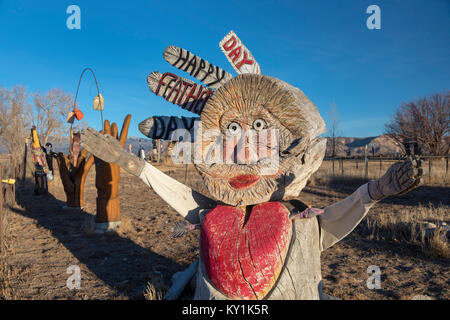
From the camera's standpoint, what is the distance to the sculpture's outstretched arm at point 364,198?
136cm

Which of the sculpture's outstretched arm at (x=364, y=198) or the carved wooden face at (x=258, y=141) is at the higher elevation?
the carved wooden face at (x=258, y=141)

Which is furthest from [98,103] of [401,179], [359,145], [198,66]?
[359,145]

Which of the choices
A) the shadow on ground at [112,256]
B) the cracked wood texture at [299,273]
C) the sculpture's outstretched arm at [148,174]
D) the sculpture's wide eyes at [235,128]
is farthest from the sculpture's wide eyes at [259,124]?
the shadow on ground at [112,256]

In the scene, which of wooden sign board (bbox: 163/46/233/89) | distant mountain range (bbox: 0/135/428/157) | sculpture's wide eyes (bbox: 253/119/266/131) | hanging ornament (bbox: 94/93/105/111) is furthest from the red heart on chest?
distant mountain range (bbox: 0/135/428/157)

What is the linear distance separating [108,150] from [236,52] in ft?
5.14

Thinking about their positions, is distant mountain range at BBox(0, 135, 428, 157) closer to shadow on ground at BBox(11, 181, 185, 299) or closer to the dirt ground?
the dirt ground

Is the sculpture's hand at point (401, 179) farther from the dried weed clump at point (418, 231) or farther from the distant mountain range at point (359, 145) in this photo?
the distant mountain range at point (359, 145)

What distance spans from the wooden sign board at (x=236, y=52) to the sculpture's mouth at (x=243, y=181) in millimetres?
1339

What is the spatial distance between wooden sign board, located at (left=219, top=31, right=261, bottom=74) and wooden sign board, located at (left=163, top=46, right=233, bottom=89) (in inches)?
7.1

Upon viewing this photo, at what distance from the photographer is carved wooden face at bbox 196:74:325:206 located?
183 cm

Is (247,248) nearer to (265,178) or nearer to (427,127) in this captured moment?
(265,178)

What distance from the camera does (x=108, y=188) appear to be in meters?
5.25
